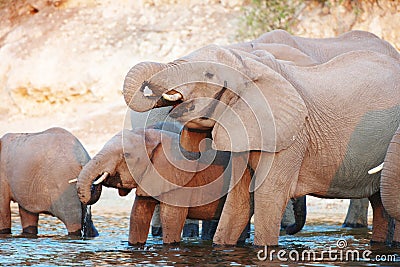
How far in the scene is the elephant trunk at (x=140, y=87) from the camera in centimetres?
623

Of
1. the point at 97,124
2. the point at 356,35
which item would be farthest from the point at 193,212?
the point at 97,124

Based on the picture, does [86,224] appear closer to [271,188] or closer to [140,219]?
[140,219]

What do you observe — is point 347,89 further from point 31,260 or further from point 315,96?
point 31,260

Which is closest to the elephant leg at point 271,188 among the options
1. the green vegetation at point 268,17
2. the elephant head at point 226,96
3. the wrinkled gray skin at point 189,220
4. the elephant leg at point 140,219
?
the elephant head at point 226,96

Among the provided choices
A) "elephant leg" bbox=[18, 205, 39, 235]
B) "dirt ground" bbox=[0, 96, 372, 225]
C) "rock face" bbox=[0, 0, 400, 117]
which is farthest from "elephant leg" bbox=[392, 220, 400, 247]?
"rock face" bbox=[0, 0, 400, 117]

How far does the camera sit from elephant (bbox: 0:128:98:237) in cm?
841

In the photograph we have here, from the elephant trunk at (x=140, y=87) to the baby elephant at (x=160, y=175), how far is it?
111 centimetres

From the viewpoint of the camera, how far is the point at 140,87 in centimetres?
627

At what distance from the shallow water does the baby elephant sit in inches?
10.5

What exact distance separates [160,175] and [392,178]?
214 centimetres

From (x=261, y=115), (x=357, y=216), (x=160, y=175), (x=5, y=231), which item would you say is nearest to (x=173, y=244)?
(x=160, y=175)

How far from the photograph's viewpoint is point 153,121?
878 cm

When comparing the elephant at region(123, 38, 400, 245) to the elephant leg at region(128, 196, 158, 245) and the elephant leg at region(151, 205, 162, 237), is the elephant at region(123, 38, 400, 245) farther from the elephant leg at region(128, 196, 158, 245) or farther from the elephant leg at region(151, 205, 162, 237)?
the elephant leg at region(151, 205, 162, 237)

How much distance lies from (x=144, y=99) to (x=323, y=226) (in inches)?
164
